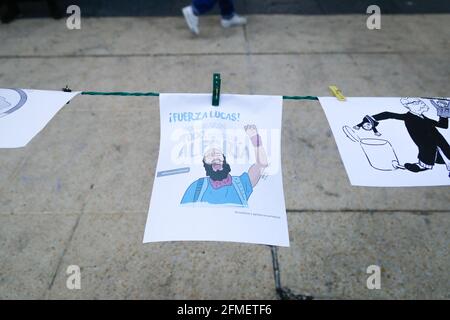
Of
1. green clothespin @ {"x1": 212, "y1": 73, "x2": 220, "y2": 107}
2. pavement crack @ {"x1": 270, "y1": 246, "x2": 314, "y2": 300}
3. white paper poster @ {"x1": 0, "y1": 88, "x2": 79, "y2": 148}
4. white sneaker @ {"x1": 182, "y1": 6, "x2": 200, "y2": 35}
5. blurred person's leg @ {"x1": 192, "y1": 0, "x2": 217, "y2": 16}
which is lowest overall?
pavement crack @ {"x1": 270, "y1": 246, "x2": 314, "y2": 300}

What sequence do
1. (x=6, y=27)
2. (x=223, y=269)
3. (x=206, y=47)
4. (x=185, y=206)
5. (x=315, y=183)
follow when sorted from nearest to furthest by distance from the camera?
(x=185, y=206) → (x=223, y=269) → (x=315, y=183) → (x=206, y=47) → (x=6, y=27)

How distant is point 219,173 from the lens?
1.33 meters

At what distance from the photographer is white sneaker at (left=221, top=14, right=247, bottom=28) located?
4.41 meters

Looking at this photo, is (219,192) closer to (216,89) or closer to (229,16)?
(216,89)

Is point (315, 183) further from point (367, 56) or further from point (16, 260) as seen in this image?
point (367, 56)

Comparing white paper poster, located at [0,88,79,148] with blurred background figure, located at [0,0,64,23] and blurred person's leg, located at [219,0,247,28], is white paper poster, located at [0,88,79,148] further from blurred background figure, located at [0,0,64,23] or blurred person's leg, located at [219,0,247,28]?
blurred background figure, located at [0,0,64,23]

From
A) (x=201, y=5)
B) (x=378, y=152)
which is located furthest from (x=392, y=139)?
(x=201, y=5)

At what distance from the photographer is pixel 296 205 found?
2.15 m

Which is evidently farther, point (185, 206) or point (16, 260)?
point (16, 260)

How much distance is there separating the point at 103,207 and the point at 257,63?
2.27 meters

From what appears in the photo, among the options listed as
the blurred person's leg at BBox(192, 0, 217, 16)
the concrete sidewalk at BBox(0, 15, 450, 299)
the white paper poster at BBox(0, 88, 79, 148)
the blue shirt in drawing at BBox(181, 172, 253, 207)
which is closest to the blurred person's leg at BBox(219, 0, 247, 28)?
the blurred person's leg at BBox(192, 0, 217, 16)

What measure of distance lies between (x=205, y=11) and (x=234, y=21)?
1.53 feet

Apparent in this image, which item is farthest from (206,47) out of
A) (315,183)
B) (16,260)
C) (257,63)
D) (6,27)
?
(16,260)
